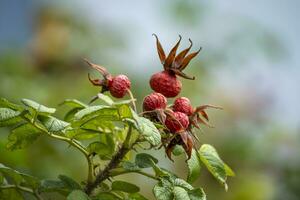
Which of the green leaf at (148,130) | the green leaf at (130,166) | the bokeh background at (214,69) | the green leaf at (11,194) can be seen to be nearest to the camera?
the green leaf at (148,130)

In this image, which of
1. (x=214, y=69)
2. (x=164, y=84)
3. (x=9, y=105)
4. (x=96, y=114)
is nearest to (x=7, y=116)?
(x=9, y=105)

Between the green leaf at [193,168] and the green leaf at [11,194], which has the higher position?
the green leaf at [193,168]

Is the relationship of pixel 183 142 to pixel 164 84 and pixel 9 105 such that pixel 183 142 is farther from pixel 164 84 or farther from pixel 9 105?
pixel 9 105

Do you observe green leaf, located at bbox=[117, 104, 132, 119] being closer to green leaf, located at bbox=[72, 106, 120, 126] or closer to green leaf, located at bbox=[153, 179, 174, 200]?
green leaf, located at bbox=[72, 106, 120, 126]

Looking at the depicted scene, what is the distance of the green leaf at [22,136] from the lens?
104cm

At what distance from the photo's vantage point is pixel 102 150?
3.43 feet

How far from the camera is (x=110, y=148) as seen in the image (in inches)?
41.9

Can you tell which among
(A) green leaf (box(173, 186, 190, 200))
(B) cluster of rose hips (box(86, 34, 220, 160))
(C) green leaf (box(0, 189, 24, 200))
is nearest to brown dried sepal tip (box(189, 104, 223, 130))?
(B) cluster of rose hips (box(86, 34, 220, 160))

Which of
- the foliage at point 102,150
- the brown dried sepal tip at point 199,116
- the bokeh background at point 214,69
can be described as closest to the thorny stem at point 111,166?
the foliage at point 102,150

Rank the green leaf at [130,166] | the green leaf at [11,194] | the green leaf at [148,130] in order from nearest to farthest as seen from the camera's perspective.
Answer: the green leaf at [148,130], the green leaf at [130,166], the green leaf at [11,194]

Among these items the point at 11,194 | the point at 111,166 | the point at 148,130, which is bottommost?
the point at 11,194

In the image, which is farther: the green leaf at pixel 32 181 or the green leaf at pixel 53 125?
the green leaf at pixel 32 181

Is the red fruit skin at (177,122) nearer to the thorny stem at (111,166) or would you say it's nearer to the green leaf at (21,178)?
the thorny stem at (111,166)

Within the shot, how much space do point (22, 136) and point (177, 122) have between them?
0.87 feet
